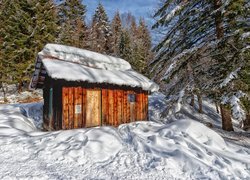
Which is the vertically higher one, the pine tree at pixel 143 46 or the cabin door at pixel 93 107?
the pine tree at pixel 143 46

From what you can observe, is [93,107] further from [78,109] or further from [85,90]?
[85,90]

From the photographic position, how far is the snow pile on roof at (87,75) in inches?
467

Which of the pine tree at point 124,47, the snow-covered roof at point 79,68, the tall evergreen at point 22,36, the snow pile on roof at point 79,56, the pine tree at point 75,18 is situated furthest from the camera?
the pine tree at point 124,47

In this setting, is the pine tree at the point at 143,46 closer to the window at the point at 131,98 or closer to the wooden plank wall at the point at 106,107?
the wooden plank wall at the point at 106,107

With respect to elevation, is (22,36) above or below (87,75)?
above

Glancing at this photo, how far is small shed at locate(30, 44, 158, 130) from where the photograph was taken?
1251 centimetres

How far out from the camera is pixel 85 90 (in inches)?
515

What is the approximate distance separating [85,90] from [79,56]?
2.84 metres

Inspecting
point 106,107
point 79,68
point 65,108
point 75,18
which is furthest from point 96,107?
point 75,18

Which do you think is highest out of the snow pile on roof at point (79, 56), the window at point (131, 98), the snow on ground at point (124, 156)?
the snow pile on roof at point (79, 56)

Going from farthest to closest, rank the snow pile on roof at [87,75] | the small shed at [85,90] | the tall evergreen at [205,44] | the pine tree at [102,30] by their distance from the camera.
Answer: the pine tree at [102,30] → the small shed at [85,90] → the snow pile on roof at [87,75] → the tall evergreen at [205,44]

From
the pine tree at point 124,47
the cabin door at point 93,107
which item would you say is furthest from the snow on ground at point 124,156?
the pine tree at point 124,47

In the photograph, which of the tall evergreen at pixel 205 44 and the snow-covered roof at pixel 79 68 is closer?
the tall evergreen at pixel 205 44

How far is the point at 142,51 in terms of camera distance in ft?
127
